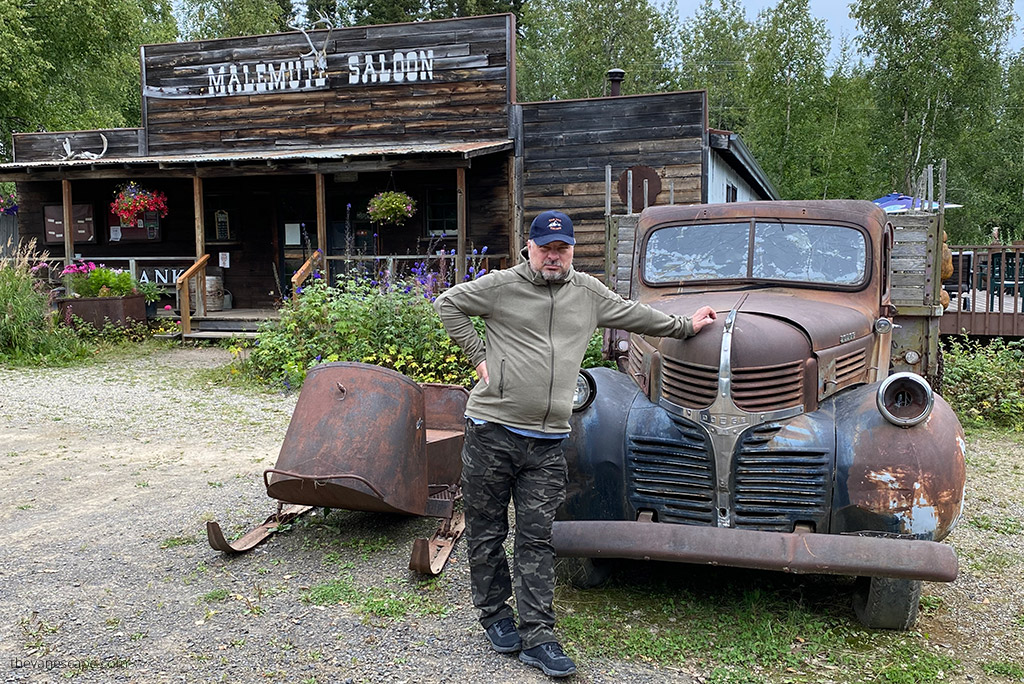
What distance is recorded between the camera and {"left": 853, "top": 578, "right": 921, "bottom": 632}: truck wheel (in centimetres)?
380

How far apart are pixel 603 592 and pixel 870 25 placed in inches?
1038

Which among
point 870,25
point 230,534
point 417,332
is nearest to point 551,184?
point 417,332

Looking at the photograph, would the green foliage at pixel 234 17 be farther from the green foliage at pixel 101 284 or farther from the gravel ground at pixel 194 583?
the gravel ground at pixel 194 583

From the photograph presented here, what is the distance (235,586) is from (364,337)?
548 centimetres

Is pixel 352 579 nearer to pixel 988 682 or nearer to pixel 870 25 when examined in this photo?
pixel 988 682

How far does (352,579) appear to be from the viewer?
4543 millimetres

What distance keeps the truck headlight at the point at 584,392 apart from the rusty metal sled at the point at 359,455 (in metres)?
1.08

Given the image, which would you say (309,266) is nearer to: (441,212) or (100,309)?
(441,212)

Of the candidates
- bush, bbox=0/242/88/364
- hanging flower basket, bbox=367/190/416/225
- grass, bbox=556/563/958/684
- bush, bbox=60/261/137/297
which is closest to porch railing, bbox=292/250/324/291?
hanging flower basket, bbox=367/190/416/225

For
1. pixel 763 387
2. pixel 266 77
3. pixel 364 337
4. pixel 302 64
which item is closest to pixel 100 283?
pixel 266 77

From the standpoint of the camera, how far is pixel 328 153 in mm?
14398

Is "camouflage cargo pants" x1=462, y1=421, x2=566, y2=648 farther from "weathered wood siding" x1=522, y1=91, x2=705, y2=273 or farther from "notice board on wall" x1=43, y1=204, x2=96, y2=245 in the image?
"notice board on wall" x1=43, y1=204, x2=96, y2=245

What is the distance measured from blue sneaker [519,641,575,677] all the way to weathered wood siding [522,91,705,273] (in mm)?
11574

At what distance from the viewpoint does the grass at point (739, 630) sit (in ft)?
11.8
